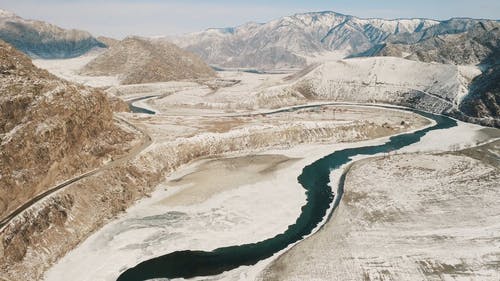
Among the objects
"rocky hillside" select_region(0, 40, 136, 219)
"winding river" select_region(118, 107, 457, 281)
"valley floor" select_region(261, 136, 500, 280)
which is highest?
"rocky hillside" select_region(0, 40, 136, 219)

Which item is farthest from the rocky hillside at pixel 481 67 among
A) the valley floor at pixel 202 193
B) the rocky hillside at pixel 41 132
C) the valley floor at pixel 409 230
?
the rocky hillside at pixel 41 132

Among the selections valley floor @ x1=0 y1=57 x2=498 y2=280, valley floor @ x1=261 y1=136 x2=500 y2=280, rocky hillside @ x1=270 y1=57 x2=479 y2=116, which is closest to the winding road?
valley floor @ x1=0 y1=57 x2=498 y2=280

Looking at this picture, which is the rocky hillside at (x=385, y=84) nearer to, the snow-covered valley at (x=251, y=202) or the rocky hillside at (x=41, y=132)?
the snow-covered valley at (x=251, y=202)

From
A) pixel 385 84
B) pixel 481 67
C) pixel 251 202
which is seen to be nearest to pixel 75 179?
pixel 251 202

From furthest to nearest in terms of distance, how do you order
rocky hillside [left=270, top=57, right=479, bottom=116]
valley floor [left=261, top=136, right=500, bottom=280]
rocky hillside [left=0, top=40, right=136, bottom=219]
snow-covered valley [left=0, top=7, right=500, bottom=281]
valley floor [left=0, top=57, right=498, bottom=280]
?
rocky hillside [left=270, top=57, right=479, bottom=116], rocky hillside [left=0, top=40, right=136, bottom=219], valley floor [left=0, top=57, right=498, bottom=280], snow-covered valley [left=0, top=7, right=500, bottom=281], valley floor [left=261, top=136, right=500, bottom=280]

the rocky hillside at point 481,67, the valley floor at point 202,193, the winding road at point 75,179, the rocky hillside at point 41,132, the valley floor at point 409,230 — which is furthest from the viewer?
the rocky hillside at point 481,67

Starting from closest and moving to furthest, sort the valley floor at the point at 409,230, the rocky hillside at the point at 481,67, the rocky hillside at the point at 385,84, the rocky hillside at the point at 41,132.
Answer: the valley floor at the point at 409,230 < the rocky hillside at the point at 41,132 < the rocky hillside at the point at 481,67 < the rocky hillside at the point at 385,84

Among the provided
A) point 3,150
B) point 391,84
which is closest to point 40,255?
point 3,150

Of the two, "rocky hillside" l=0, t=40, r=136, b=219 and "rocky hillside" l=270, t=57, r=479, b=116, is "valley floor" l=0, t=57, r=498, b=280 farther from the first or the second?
"rocky hillside" l=270, t=57, r=479, b=116

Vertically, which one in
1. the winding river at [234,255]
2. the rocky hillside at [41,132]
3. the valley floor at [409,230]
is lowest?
the winding river at [234,255]

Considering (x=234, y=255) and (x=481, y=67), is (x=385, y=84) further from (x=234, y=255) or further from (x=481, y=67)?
(x=234, y=255)
